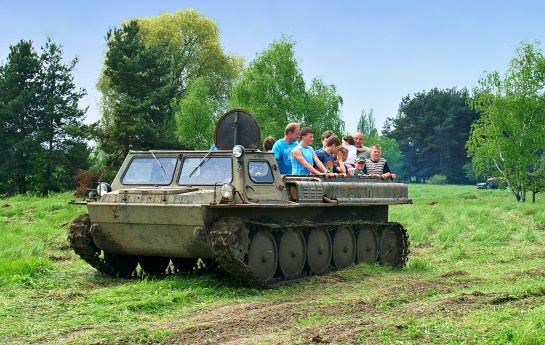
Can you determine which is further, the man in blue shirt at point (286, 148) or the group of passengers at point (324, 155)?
the man in blue shirt at point (286, 148)

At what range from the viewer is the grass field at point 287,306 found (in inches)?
308

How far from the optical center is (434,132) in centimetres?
7756

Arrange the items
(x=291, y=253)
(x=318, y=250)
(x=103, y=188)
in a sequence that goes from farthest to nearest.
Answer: (x=318, y=250), (x=291, y=253), (x=103, y=188)

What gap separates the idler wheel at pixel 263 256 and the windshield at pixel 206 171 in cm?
97

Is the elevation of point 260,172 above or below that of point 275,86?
below

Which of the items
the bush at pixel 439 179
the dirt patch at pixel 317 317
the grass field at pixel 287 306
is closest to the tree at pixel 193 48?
the bush at pixel 439 179

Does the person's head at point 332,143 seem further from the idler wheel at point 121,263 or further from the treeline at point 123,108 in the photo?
the treeline at point 123,108

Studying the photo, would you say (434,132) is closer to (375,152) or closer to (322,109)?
(322,109)

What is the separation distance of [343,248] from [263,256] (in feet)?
8.64

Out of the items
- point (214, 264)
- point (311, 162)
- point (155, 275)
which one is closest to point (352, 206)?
point (311, 162)

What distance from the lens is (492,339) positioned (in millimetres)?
7281

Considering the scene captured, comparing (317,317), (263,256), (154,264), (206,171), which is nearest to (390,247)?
(263,256)

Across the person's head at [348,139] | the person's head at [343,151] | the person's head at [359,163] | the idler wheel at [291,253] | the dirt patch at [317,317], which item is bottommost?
the dirt patch at [317,317]

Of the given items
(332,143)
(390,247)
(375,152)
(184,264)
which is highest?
(332,143)
